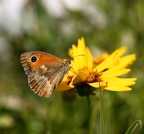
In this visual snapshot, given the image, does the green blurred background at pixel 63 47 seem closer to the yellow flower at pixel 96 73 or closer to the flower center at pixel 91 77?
the yellow flower at pixel 96 73

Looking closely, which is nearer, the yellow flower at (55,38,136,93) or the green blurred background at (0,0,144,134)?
the yellow flower at (55,38,136,93)

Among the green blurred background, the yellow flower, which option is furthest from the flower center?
the green blurred background

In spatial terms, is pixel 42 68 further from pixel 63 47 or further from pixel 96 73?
pixel 63 47

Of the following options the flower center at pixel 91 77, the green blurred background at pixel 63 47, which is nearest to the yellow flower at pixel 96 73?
the flower center at pixel 91 77

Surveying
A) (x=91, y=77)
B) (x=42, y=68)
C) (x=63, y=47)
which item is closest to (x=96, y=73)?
(x=91, y=77)

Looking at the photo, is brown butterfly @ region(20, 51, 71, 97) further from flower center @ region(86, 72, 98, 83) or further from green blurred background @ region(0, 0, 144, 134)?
green blurred background @ region(0, 0, 144, 134)

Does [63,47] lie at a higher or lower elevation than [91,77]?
higher

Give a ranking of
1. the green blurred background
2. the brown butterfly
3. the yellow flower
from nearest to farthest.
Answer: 1. the yellow flower
2. the brown butterfly
3. the green blurred background
